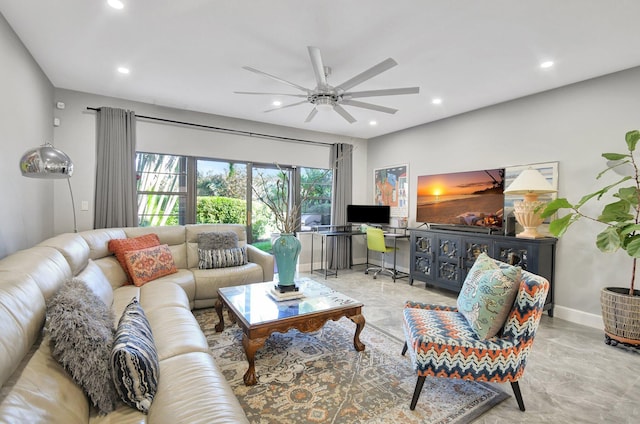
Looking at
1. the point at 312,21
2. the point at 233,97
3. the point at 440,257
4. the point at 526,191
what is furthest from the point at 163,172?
the point at 526,191

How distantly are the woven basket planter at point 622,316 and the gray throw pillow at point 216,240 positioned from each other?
3.86m

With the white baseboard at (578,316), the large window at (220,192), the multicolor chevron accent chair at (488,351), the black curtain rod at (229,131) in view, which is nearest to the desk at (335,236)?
the large window at (220,192)

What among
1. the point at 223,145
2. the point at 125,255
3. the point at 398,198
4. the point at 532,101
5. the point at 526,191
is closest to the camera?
the point at 125,255

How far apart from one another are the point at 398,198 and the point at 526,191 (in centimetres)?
233

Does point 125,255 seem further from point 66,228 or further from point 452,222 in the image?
point 452,222

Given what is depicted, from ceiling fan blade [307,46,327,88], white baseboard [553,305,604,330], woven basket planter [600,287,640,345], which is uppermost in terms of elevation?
ceiling fan blade [307,46,327,88]

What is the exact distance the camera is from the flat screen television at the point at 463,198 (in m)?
3.90

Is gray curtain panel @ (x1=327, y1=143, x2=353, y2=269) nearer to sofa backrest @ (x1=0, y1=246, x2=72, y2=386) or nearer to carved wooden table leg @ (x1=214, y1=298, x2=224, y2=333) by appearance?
carved wooden table leg @ (x1=214, y1=298, x2=224, y2=333)

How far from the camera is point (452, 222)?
4.39 m

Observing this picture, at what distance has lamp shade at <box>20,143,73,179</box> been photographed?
6.65 feet

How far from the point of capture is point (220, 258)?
358cm

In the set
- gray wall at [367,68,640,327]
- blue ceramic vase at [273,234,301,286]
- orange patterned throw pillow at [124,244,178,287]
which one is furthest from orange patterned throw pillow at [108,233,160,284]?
gray wall at [367,68,640,327]

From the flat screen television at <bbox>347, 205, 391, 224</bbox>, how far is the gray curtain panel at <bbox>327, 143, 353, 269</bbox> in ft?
0.64

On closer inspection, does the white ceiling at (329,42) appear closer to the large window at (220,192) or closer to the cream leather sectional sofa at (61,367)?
the large window at (220,192)
